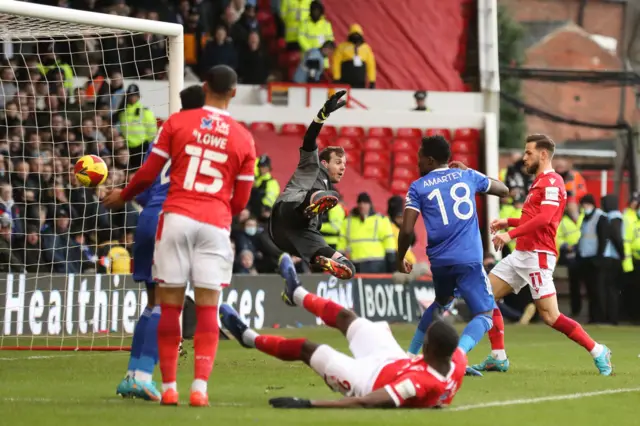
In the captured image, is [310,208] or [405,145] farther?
[405,145]

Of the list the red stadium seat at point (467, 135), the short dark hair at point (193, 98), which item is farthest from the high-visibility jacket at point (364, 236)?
the short dark hair at point (193, 98)

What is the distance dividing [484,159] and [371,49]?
3.19m

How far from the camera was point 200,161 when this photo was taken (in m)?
8.62

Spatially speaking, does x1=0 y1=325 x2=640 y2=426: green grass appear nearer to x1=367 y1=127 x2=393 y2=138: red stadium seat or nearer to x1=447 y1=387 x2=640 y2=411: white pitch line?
x1=447 y1=387 x2=640 y2=411: white pitch line

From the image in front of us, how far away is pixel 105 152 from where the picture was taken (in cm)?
1677

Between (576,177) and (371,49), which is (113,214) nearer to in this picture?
(371,49)

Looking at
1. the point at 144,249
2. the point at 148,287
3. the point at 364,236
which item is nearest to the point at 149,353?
the point at 148,287

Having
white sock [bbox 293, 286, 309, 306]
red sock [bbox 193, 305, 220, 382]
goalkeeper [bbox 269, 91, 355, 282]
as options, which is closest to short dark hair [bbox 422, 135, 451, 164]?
goalkeeper [bbox 269, 91, 355, 282]

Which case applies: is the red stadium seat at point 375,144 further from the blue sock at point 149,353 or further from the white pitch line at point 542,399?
the blue sock at point 149,353

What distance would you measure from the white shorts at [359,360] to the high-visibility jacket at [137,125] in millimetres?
7814

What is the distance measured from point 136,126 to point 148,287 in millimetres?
6961

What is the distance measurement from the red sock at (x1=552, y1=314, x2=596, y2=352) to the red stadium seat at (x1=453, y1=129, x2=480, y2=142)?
42.3ft

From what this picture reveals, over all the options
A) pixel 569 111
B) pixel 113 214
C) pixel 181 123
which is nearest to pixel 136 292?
pixel 113 214

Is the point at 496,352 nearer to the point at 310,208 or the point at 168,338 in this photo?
the point at 310,208
